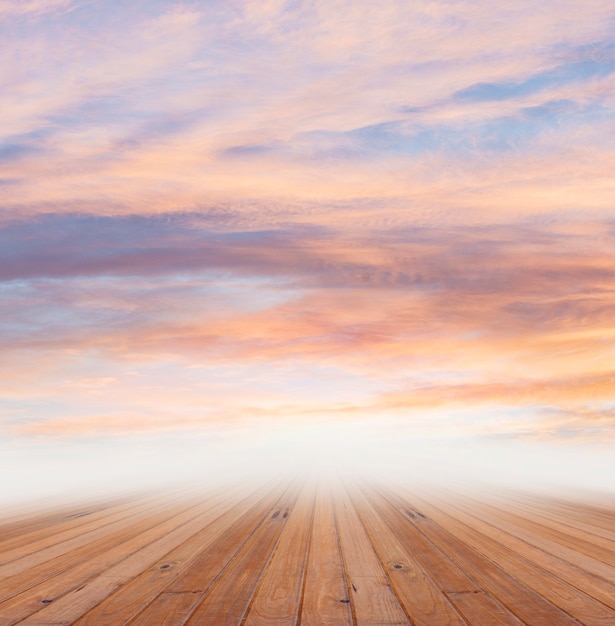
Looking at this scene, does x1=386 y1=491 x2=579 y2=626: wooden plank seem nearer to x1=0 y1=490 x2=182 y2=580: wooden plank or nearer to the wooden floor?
the wooden floor

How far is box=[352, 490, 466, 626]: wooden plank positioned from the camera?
324cm

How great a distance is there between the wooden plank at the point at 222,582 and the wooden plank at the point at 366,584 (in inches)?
25.8

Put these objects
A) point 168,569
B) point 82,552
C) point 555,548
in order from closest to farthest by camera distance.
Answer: point 168,569 < point 82,552 < point 555,548

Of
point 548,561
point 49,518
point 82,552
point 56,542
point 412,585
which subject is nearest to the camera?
point 412,585

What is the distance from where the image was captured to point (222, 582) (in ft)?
13.5

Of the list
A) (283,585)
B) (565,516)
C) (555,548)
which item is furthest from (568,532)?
(283,585)

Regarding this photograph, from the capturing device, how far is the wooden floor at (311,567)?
11.0ft

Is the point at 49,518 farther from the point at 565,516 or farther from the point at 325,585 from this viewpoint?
the point at 565,516

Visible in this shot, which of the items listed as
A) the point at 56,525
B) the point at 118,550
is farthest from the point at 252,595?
the point at 56,525

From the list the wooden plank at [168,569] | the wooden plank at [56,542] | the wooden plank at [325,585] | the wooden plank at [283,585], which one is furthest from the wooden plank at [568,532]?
the wooden plank at [56,542]

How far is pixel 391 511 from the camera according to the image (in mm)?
8312

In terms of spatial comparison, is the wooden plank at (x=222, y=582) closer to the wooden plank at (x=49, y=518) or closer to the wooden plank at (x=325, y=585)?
the wooden plank at (x=325, y=585)

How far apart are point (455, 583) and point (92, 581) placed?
249cm

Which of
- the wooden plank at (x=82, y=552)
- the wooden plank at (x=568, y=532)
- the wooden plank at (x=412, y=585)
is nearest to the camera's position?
the wooden plank at (x=412, y=585)
